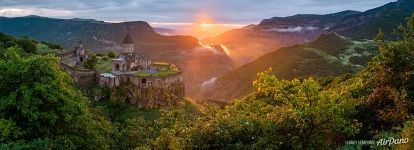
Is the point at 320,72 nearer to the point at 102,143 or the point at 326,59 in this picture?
the point at 326,59

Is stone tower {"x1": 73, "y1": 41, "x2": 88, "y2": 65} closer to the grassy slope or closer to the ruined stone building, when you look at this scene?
the ruined stone building

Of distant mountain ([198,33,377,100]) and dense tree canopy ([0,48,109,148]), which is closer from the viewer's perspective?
dense tree canopy ([0,48,109,148])

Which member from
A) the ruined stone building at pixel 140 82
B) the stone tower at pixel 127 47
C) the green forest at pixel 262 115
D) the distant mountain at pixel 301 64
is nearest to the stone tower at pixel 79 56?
the stone tower at pixel 127 47

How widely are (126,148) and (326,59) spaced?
138862mm

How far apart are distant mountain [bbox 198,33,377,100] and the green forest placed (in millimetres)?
114729

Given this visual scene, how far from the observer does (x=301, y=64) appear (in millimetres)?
157500

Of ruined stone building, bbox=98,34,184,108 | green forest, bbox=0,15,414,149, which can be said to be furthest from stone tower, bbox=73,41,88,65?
green forest, bbox=0,15,414,149

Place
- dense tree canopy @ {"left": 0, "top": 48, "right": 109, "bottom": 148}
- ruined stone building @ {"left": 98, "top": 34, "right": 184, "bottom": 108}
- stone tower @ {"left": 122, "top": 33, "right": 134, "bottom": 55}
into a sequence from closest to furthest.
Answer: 1. dense tree canopy @ {"left": 0, "top": 48, "right": 109, "bottom": 148}
2. ruined stone building @ {"left": 98, "top": 34, "right": 184, "bottom": 108}
3. stone tower @ {"left": 122, "top": 33, "right": 134, "bottom": 55}

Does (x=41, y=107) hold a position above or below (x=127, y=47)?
above

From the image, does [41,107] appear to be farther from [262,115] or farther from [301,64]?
[301,64]

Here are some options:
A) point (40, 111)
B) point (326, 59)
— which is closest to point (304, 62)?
point (326, 59)

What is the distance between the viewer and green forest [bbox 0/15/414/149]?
20266mm

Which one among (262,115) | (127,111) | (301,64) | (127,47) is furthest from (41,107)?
Result: (301,64)

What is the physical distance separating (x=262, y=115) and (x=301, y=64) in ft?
444
